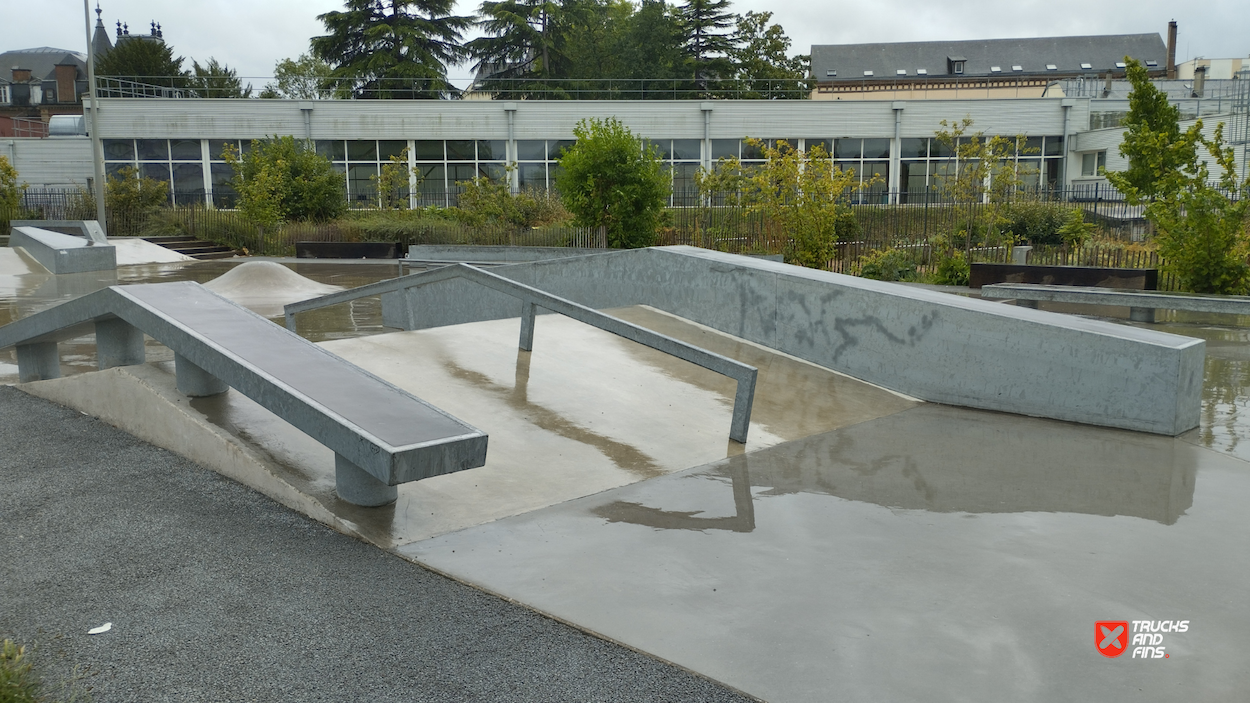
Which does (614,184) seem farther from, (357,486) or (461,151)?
(461,151)

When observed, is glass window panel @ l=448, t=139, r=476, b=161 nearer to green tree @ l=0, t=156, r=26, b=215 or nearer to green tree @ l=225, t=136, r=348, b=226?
green tree @ l=225, t=136, r=348, b=226

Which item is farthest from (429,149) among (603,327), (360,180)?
(603,327)

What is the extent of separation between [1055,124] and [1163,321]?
3301 centimetres

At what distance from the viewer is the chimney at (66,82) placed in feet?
252

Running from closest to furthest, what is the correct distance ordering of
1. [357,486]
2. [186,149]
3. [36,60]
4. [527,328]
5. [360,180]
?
[357,486], [527,328], [186,149], [360,180], [36,60]

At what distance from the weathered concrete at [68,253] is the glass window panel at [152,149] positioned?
61.5 ft

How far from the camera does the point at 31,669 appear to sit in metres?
3.23

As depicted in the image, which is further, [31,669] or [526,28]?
[526,28]

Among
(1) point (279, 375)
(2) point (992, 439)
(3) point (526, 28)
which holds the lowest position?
(2) point (992, 439)

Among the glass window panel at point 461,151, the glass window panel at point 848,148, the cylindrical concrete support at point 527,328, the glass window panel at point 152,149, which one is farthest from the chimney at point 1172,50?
the cylindrical concrete support at point 527,328

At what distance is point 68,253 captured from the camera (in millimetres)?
19188

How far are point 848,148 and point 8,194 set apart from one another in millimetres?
31525

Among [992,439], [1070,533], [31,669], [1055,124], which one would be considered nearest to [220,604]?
[31,669]

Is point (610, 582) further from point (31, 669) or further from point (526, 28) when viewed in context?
point (526, 28)
